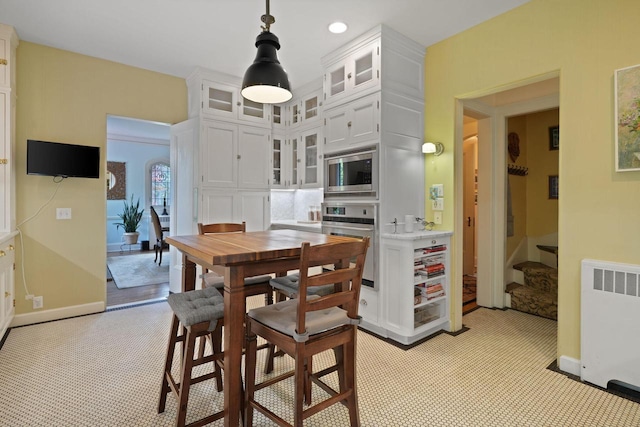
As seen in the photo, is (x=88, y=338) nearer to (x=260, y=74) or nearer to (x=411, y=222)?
(x=260, y=74)

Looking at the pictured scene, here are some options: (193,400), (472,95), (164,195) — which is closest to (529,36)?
(472,95)

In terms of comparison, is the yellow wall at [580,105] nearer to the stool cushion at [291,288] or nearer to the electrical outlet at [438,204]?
the electrical outlet at [438,204]

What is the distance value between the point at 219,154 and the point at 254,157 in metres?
0.51

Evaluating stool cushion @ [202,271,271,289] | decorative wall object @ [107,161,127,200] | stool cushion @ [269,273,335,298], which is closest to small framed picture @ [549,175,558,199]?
stool cushion @ [269,273,335,298]

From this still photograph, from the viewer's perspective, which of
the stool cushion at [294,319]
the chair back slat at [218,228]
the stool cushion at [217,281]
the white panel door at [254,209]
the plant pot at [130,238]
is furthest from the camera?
the plant pot at [130,238]

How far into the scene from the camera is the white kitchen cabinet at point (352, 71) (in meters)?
3.04

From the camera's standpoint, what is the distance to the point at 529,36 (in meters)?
2.61

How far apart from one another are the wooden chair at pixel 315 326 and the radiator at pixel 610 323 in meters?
1.78

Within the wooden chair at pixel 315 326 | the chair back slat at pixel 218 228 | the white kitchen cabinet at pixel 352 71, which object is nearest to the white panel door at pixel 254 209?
the chair back slat at pixel 218 228

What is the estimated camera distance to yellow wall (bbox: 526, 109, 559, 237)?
4191mm

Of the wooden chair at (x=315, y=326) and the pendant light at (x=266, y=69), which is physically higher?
the pendant light at (x=266, y=69)

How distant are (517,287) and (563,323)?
1.59m

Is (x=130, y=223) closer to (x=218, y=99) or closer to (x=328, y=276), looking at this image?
(x=218, y=99)

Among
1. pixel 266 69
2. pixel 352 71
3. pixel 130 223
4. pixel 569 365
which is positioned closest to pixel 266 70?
pixel 266 69
